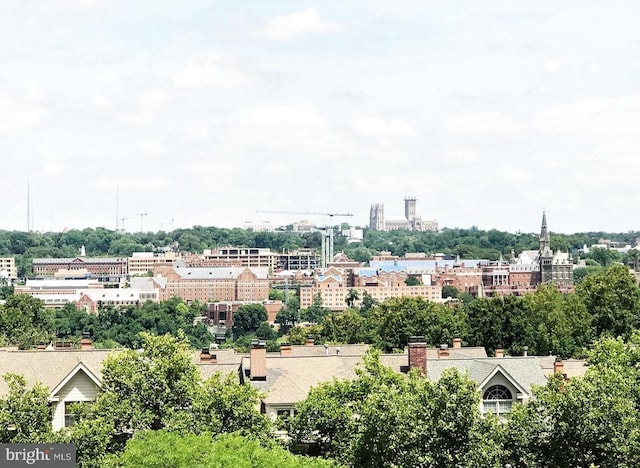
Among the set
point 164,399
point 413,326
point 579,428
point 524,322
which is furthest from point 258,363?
point 413,326

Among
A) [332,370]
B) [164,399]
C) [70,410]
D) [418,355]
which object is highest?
[418,355]

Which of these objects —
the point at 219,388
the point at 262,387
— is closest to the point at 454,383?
the point at 219,388

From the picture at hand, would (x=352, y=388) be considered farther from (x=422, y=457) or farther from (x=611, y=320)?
(x=611, y=320)

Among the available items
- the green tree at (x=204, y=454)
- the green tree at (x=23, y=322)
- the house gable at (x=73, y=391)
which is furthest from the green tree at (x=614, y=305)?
the green tree at (x=204, y=454)

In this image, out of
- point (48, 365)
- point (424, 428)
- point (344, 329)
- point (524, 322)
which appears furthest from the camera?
point (344, 329)

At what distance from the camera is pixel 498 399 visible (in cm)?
4862

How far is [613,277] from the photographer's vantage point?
356 feet

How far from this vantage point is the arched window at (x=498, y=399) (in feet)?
159

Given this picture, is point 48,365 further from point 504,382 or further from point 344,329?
point 344,329

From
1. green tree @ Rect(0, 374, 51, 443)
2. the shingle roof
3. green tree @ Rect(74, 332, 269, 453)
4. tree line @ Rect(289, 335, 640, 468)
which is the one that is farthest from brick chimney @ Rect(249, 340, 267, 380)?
green tree @ Rect(0, 374, 51, 443)

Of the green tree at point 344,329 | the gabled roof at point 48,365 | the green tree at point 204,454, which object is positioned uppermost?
the gabled roof at point 48,365

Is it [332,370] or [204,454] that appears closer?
[204,454]

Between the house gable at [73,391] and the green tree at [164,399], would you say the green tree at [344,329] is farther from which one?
the green tree at [164,399]

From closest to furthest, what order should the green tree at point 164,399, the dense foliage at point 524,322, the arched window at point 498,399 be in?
the green tree at point 164,399 < the arched window at point 498,399 < the dense foliage at point 524,322
